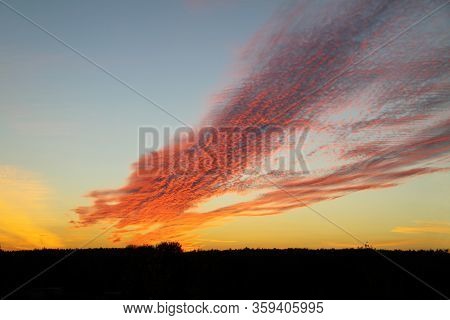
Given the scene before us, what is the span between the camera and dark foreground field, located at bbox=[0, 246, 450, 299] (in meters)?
18.2

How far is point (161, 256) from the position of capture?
75.2ft

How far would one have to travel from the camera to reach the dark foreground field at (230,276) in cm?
1825

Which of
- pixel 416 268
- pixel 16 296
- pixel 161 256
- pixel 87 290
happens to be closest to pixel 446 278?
pixel 416 268

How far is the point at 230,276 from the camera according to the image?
68.1 ft

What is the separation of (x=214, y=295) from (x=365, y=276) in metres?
5.81

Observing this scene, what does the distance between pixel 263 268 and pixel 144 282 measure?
7.40 m

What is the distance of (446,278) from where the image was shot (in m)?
20.9

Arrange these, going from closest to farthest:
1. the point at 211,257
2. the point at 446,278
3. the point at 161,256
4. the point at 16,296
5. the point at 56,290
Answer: the point at 16,296
the point at 56,290
the point at 446,278
the point at 161,256
the point at 211,257

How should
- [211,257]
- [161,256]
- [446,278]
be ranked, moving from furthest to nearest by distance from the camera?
1. [211,257]
2. [161,256]
3. [446,278]
